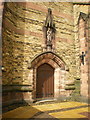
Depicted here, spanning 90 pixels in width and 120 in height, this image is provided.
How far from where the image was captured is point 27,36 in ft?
24.0

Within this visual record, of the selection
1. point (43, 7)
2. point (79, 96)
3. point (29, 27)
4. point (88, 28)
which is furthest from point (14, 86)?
point (88, 28)

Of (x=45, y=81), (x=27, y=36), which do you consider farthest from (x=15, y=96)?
(x=27, y=36)

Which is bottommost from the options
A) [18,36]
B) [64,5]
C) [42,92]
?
[42,92]

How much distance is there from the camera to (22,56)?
23.0 ft

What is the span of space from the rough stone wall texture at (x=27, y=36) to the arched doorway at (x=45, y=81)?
0.92m

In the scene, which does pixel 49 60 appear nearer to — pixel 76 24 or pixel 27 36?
pixel 27 36

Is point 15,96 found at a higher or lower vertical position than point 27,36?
lower

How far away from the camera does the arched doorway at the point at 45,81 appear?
7.62 meters

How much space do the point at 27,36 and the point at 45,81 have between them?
2.94m

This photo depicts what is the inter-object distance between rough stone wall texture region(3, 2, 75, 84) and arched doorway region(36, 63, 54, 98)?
921 millimetres

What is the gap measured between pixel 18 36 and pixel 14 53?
1.01m

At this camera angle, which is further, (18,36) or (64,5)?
(64,5)

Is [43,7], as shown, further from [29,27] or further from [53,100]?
[53,100]

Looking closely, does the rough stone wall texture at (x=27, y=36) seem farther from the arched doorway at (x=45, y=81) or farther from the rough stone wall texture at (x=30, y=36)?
the arched doorway at (x=45, y=81)
